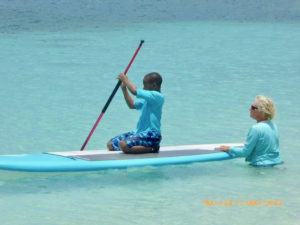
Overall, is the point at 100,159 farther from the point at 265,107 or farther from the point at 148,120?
the point at 265,107

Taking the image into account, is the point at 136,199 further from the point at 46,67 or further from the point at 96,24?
the point at 96,24

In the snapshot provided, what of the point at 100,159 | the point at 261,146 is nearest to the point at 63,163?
the point at 100,159

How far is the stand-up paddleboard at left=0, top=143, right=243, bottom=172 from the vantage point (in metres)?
6.73

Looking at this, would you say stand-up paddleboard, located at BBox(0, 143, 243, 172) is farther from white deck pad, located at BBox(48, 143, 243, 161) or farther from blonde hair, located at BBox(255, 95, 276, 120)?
blonde hair, located at BBox(255, 95, 276, 120)

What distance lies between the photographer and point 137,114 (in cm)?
1048

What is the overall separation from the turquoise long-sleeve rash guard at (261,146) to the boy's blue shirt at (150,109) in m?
0.80

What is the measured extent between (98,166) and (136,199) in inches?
23.7

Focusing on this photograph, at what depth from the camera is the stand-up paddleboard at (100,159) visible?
673 cm

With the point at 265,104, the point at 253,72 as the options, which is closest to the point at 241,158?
the point at 265,104

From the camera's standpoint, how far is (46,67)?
14.9m

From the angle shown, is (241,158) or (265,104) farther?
(241,158)

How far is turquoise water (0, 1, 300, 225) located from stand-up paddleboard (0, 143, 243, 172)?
4.4 inches

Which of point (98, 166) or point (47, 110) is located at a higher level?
point (47, 110)

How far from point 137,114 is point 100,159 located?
Answer: 353cm
